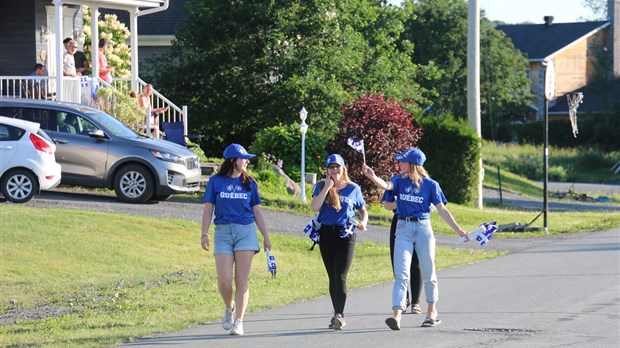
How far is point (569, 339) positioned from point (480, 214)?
67.1 feet

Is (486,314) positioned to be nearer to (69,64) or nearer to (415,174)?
(415,174)

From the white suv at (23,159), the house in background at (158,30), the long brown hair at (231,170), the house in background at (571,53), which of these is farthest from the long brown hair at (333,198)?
the house in background at (571,53)

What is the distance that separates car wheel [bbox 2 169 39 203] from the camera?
20.8 metres

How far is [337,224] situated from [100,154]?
11.4m

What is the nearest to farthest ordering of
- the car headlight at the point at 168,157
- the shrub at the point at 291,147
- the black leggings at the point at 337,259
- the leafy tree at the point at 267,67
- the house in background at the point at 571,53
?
1. the black leggings at the point at 337,259
2. the car headlight at the point at 168,157
3. the shrub at the point at 291,147
4. the leafy tree at the point at 267,67
5. the house in background at the point at 571,53

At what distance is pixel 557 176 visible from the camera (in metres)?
59.1

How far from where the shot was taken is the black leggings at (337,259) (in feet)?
38.7

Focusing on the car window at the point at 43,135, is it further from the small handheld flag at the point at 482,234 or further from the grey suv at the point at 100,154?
the small handheld flag at the point at 482,234

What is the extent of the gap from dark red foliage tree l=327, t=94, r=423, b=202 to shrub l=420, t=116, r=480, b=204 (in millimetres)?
5349

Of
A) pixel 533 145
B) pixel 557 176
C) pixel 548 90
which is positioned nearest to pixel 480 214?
pixel 548 90

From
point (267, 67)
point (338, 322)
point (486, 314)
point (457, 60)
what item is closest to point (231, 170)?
point (338, 322)

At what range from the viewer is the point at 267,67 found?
3303cm

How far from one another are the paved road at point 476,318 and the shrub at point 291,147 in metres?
11.4

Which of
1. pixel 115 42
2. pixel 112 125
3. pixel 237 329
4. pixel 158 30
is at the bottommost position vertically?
pixel 237 329
